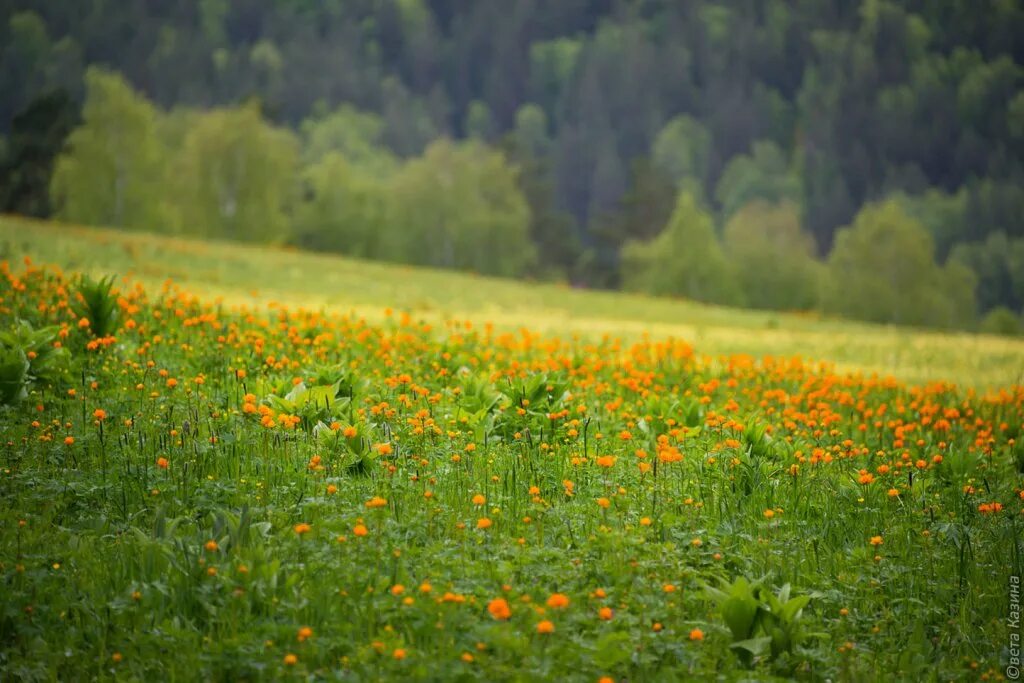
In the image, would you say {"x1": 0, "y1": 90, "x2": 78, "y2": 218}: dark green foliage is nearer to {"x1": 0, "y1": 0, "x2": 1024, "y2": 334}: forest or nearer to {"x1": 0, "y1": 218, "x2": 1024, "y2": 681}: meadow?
{"x1": 0, "y1": 0, "x2": 1024, "y2": 334}: forest

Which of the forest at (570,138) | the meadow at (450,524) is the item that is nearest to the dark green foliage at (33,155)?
the forest at (570,138)

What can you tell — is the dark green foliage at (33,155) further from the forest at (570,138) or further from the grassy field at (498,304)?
the grassy field at (498,304)

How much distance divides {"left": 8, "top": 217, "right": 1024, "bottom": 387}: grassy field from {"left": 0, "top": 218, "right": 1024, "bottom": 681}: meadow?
904 centimetres

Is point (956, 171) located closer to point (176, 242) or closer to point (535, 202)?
point (535, 202)

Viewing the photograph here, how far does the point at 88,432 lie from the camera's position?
7.72m

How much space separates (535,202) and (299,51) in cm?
6702

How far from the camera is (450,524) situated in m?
6.35

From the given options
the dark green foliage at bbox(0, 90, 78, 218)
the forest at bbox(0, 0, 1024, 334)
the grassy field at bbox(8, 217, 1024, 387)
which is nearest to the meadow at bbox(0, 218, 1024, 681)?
the grassy field at bbox(8, 217, 1024, 387)

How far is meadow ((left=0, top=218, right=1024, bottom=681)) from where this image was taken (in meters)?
5.08

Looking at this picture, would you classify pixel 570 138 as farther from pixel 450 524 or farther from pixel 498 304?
pixel 450 524

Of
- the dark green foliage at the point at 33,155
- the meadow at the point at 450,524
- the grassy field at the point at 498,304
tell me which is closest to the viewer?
the meadow at the point at 450,524

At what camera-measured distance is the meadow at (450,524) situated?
5082 mm

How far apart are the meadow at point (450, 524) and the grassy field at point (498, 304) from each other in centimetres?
904

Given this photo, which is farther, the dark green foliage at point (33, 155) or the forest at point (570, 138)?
the forest at point (570, 138)
